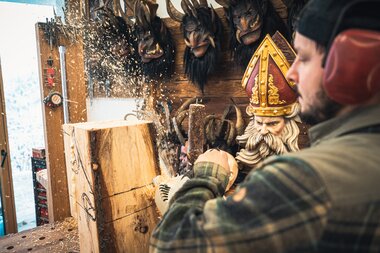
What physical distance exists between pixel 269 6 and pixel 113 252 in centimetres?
168

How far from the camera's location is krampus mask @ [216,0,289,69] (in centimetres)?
181

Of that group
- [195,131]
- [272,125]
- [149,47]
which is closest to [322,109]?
[195,131]

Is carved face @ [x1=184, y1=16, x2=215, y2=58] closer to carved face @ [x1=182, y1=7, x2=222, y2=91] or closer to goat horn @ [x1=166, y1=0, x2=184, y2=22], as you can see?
carved face @ [x1=182, y1=7, x2=222, y2=91]

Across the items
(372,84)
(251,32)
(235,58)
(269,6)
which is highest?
(269,6)

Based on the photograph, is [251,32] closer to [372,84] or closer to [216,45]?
[216,45]

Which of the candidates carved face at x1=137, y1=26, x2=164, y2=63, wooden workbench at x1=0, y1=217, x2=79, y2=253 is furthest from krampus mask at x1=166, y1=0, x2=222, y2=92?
wooden workbench at x1=0, y1=217, x2=79, y2=253

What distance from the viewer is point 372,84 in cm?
60

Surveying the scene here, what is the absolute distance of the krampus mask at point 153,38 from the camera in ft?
7.92

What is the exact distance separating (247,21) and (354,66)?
133 cm

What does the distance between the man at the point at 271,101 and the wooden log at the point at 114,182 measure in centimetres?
61

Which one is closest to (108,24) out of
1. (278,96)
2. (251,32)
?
(251,32)

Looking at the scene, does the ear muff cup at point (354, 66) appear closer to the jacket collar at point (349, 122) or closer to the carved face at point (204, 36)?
the jacket collar at point (349, 122)

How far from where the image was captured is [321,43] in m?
0.66

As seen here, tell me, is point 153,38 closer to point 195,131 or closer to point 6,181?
point 195,131
